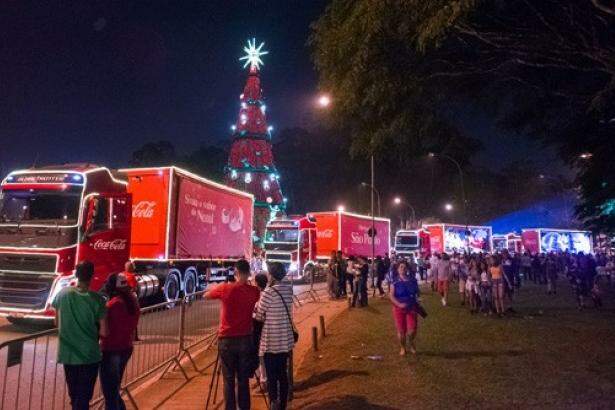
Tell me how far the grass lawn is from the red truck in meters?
13.3

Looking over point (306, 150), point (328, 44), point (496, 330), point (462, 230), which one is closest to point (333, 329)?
point (496, 330)

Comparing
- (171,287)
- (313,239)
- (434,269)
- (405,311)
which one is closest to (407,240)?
(313,239)

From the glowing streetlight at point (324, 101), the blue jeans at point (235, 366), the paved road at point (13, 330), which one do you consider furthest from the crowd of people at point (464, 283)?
the paved road at point (13, 330)

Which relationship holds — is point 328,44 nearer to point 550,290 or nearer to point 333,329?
point 333,329

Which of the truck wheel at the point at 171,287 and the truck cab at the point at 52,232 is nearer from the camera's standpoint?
the truck cab at the point at 52,232

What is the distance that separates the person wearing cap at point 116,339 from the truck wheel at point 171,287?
1096 centimetres

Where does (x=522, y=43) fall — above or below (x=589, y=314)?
above

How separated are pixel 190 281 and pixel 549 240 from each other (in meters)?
39.9

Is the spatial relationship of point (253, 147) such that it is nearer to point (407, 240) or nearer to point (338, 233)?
point (407, 240)

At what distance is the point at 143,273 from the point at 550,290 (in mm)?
17539

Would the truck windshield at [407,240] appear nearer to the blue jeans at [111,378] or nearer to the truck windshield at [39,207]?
the truck windshield at [39,207]

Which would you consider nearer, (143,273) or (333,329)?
(333,329)

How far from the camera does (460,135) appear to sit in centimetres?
1000

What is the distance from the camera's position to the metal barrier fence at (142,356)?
22.5ft
